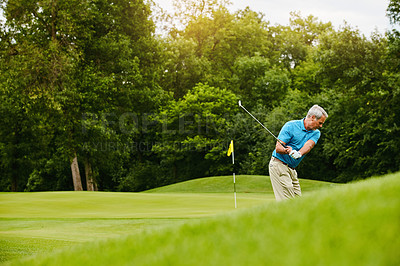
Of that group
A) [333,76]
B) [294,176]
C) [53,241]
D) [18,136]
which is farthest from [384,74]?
[18,136]

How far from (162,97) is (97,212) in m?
18.0

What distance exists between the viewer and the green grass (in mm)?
4383

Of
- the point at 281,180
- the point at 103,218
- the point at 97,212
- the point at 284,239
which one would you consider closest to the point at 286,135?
the point at 281,180

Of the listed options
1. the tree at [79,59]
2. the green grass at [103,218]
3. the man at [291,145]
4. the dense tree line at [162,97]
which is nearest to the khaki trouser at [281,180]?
Answer: the man at [291,145]

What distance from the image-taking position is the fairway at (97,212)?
7.89m

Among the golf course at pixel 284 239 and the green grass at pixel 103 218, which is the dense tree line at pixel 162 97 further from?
the golf course at pixel 284 239

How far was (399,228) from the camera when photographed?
293 cm

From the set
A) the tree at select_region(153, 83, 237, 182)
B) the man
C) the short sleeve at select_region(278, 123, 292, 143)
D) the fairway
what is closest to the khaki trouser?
the man

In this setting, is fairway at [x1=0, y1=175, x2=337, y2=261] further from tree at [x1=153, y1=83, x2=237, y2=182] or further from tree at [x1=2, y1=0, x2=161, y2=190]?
tree at [x1=153, y1=83, x2=237, y2=182]

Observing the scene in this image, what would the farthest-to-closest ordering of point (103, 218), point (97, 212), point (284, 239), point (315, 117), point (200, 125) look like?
point (200, 125), point (97, 212), point (103, 218), point (315, 117), point (284, 239)

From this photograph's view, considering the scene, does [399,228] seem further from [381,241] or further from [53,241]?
[53,241]

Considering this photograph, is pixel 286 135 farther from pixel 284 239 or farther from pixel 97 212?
pixel 97 212

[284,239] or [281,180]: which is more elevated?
[284,239]

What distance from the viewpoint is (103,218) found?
12844 millimetres
